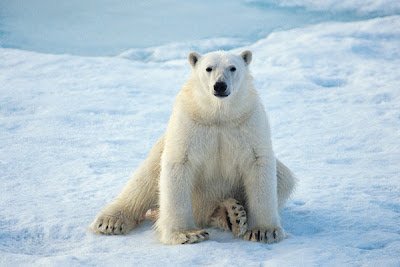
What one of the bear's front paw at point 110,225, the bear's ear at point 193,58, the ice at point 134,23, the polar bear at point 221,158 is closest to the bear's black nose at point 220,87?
the polar bear at point 221,158

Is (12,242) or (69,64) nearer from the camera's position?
(12,242)

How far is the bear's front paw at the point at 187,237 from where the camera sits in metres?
2.87

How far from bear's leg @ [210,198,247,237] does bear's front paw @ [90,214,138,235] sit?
0.67 meters

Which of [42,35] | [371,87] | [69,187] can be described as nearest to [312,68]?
[371,87]

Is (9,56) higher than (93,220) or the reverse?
higher

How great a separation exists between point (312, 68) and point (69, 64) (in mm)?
4898

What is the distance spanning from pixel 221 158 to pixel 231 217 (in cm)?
41

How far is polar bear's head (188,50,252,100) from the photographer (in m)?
2.91

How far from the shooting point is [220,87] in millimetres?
2893

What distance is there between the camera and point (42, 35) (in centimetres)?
1648

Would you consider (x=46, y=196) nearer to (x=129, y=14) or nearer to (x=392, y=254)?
(x=392, y=254)

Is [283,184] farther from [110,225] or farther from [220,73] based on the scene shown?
[110,225]

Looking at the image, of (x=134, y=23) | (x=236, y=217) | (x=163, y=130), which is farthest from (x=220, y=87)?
(x=134, y=23)

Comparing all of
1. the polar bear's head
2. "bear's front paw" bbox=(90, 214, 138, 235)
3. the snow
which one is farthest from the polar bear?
"bear's front paw" bbox=(90, 214, 138, 235)
